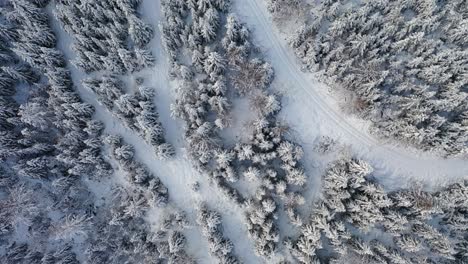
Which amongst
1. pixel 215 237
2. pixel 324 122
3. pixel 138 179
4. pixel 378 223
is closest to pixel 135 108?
pixel 138 179

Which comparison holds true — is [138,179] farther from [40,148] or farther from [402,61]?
[402,61]

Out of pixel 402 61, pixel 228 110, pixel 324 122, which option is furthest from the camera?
pixel 324 122

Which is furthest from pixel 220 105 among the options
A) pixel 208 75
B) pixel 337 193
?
pixel 337 193

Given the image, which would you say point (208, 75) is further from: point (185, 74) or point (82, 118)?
point (82, 118)

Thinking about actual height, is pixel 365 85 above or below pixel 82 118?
above

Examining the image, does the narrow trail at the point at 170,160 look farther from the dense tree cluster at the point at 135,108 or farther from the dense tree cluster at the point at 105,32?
the dense tree cluster at the point at 105,32

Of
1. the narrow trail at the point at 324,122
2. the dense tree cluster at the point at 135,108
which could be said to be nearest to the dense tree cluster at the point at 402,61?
the narrow trail at the point at 324,122
